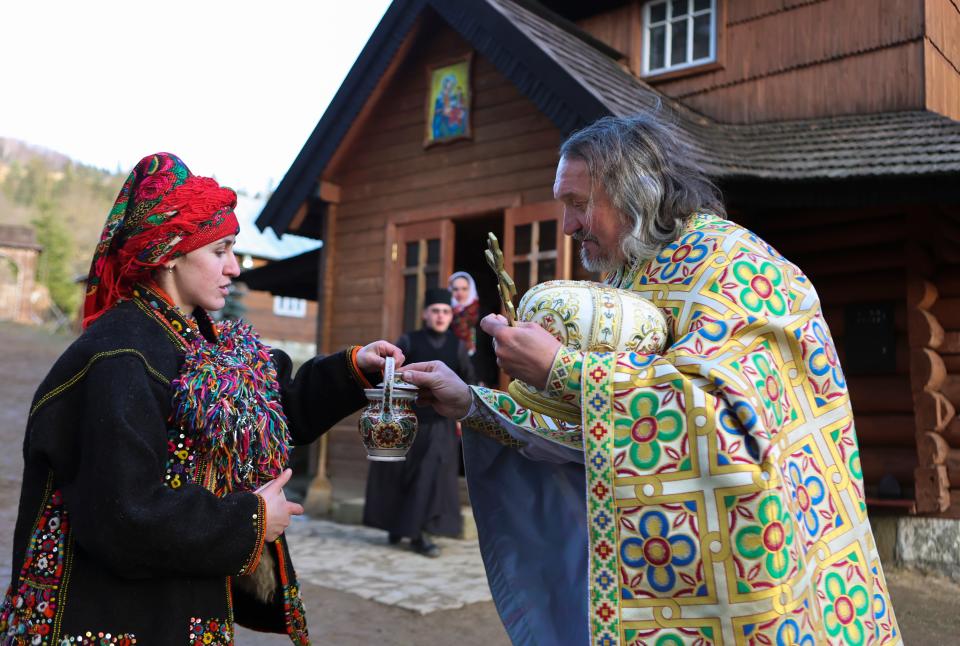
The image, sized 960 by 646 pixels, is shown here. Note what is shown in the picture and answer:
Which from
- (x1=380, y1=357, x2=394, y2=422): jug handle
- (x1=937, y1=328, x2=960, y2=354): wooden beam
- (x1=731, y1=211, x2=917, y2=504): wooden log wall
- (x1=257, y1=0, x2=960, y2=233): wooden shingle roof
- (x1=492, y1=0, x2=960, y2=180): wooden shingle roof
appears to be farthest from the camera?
(x1=731, y1=211, x2=917, y2=504): wooden log wall

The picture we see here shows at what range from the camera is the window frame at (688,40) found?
842 centimetres

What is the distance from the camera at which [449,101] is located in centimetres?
830

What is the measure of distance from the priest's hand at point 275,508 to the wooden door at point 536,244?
5.08 m

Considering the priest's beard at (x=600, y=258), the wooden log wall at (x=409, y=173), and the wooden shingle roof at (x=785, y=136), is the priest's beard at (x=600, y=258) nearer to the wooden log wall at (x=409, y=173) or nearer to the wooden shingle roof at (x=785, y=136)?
the wooden shingle roof at (x=785, y=136)

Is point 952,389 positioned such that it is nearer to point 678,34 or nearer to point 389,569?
point 678,34

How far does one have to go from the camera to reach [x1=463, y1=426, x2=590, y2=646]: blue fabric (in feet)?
7.45

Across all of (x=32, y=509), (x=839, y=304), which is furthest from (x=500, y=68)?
(x=32, y=509)

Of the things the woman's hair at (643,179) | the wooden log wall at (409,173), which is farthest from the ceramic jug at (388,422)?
the wooden log wall at (409,173)

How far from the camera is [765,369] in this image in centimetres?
174

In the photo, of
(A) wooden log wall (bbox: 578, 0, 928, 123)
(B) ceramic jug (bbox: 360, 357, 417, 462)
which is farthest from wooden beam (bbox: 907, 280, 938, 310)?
(B) ceramic jug (bbox: 360, 357, 417, 462)

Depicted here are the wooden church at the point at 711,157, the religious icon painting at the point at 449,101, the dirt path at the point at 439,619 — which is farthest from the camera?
the religious icon painting at the point at 449,101

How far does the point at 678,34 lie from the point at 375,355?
24.9 ft

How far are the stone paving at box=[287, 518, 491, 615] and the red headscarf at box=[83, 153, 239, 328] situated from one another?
342 cm

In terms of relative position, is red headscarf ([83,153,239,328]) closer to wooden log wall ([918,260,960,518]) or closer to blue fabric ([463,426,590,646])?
blue fabric ([463,426,590,646])
